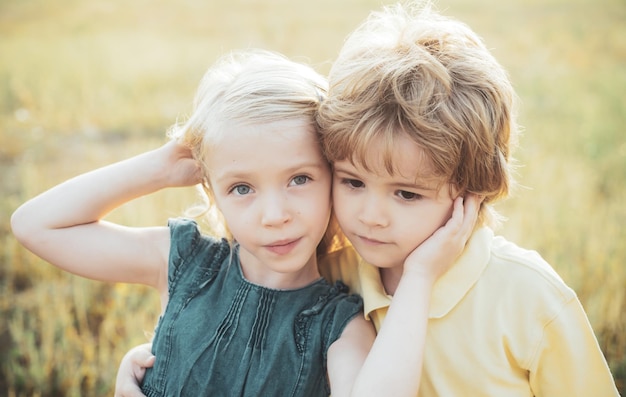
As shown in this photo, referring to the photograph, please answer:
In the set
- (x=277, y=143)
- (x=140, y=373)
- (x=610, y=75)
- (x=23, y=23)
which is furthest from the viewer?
(x=23, y=23)

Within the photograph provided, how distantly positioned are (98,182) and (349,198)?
90 cm

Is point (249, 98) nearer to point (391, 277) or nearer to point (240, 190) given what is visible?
point (240, 190)

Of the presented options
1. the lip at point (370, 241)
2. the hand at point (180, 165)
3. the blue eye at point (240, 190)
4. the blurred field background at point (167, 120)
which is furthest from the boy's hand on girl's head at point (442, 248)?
the blurred field background at point (167, 120)

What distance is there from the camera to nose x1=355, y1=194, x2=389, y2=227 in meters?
1.95

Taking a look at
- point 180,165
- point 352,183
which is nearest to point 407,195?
point 352,183

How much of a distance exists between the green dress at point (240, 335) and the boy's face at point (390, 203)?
0.81 feet

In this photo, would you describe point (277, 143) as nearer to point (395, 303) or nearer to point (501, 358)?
point (395, 303)

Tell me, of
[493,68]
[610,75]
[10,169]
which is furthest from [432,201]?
[610,75]

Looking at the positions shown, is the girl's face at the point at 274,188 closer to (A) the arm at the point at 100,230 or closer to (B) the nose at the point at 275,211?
(B) the nose at the point at 275,211

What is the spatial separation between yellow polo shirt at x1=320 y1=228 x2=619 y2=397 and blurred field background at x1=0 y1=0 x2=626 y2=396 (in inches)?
48.8

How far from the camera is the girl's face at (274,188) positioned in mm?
1918

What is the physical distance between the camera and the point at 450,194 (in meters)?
2.00

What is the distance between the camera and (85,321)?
3.35 m

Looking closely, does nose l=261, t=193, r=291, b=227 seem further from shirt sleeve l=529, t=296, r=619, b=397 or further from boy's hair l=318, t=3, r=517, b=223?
shirt sleeve l=529, t=296, r=619, b=397
